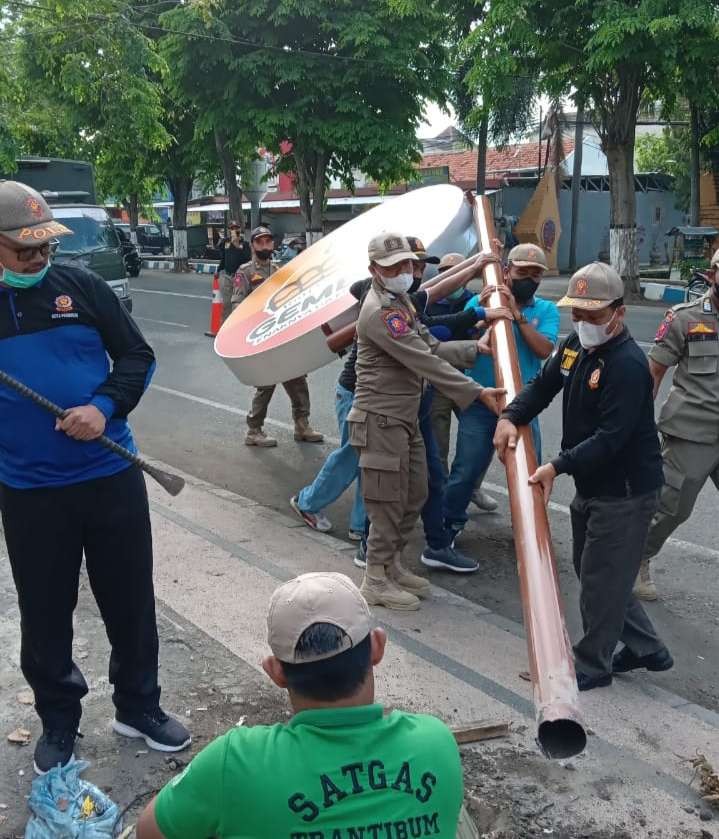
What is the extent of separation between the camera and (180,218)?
111 ft

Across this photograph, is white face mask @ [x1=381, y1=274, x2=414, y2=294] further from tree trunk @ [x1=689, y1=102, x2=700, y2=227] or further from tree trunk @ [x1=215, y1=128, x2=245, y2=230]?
tree trunk @ [x1=215, y1=128, x2=245, y2=230]

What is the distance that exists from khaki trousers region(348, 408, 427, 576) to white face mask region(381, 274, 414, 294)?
0.60m

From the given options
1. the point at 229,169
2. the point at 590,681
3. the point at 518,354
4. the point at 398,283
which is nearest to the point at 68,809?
the point at 590,681

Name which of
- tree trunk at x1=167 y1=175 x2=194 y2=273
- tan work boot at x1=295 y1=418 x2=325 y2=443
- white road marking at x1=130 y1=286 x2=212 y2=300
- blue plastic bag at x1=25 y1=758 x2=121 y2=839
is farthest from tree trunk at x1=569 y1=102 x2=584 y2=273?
blue plastic bag at x1=25 y1=758 x2=121 y2=839

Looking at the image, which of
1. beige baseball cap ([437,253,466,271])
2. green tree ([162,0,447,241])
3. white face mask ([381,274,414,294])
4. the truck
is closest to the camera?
white face mask ([381,274,414,294])

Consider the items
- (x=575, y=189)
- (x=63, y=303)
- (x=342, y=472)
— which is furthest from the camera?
(x=575, y=189)

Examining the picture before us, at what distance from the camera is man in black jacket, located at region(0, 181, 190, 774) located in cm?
291

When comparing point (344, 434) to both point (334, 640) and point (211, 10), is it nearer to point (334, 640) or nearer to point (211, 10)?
point (334, 640)

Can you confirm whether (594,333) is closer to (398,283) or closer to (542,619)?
(398,283)

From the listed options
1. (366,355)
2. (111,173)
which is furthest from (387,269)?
(111,173)

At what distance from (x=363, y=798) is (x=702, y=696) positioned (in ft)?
8.93

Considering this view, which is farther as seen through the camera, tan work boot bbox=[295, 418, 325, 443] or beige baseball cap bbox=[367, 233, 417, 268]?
tan work boot bbox=[295, 418, 325, 443]

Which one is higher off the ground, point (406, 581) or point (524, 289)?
point (524, 289)

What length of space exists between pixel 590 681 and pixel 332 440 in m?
4.91
